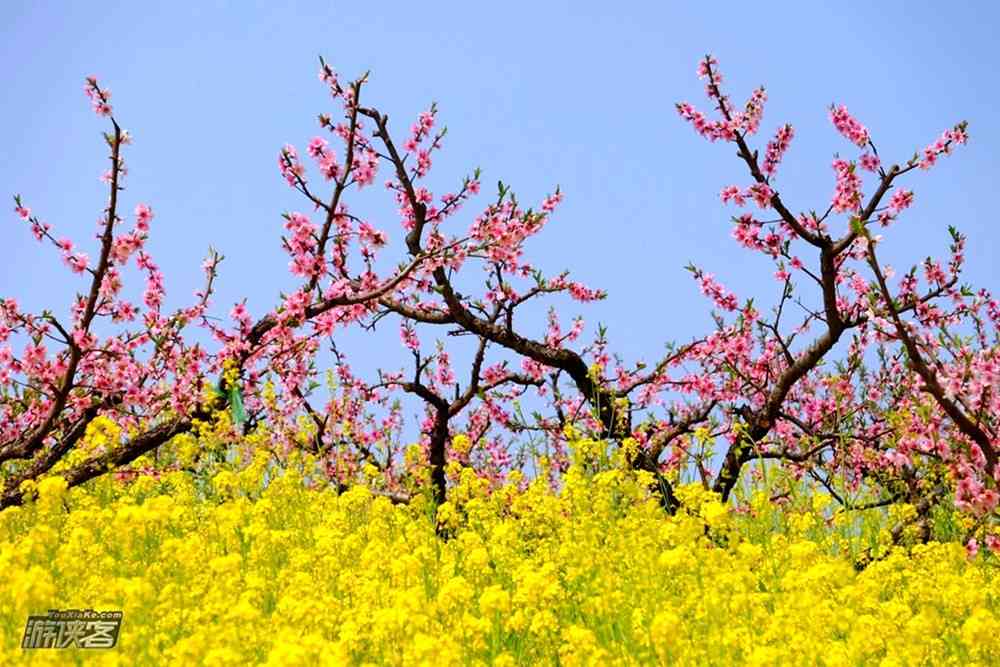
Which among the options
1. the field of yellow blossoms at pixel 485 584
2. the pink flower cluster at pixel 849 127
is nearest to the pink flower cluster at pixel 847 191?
the pink flower cluster at pixel 849 127

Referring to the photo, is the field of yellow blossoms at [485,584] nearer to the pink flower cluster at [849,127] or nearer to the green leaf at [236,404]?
the green leaf at [236,404]

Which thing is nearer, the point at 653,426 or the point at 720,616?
the point at 720,616

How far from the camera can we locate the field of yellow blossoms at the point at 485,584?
14.6ft

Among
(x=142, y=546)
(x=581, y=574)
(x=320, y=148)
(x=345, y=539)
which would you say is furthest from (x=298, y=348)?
(x=581, y=574)

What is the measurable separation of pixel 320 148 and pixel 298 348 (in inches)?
82.4

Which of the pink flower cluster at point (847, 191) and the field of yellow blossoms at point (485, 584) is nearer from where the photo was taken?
the field of yellow blossoms at point (485, 584)

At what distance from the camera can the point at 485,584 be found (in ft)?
Result: 21.8

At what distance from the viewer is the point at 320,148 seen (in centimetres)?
1030

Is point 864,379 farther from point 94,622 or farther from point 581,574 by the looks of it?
point 94,622

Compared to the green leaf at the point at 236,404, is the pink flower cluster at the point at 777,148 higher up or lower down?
higher up

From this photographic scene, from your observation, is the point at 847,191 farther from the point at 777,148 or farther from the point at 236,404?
the point at 236,404

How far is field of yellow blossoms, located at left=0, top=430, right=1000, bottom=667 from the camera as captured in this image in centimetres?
444

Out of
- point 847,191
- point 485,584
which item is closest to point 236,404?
point 485,584

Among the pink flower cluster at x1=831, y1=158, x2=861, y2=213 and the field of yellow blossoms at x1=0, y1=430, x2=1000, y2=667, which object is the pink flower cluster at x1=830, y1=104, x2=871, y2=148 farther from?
the field of yellow blossoms at x1=0, y1=430, x2=1000, y2=667
